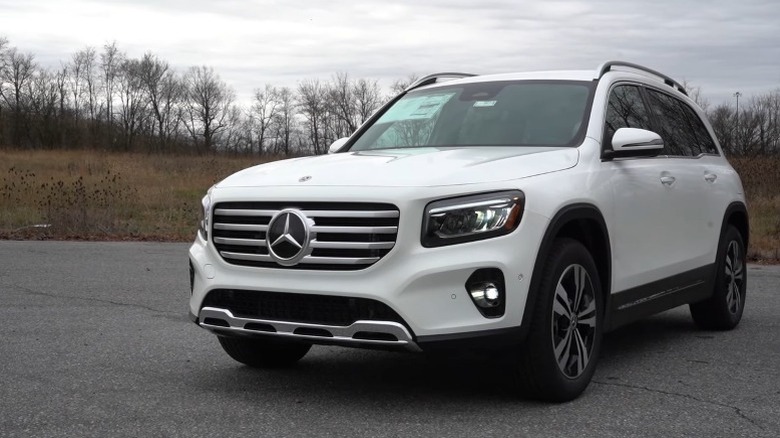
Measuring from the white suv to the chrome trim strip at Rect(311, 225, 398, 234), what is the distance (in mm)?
15

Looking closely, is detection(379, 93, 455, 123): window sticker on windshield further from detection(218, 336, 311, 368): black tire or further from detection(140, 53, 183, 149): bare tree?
detection(140, 53, 183, 149): bare tree

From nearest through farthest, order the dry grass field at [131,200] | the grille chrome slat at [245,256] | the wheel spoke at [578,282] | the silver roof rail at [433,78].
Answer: the grille chrome slat at [245,256] → the wheel spoke at [578,282] → the silver roof rail at [433,78] → the dry grass field at [131,200]

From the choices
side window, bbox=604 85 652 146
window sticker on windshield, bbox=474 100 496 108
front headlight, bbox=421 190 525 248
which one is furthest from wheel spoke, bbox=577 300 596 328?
window sticker on windshield, bbox=474 100 496 108

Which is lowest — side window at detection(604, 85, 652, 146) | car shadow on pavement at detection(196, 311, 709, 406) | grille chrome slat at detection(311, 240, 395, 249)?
car shadow on pavement at detection(196, 311, 709, 406)

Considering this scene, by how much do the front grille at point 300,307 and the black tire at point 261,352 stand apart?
0.77 meters

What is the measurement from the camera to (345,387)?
5.13 metres

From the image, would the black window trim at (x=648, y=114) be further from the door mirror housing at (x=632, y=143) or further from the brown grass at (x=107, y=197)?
the brown grass at (x=107, y=197)

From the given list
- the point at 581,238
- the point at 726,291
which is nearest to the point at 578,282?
the point at 581,238

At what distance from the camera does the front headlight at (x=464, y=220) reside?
4.24 meters

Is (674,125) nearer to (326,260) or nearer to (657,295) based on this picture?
(657,295)

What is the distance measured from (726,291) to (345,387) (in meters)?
3.44

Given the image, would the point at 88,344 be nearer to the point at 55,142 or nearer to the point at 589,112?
the point at 589,112

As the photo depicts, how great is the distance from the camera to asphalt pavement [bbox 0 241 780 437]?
14.0 feet

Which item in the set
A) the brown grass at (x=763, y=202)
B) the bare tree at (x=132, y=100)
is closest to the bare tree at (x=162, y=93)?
the bare tree at (x=132, y=100)
